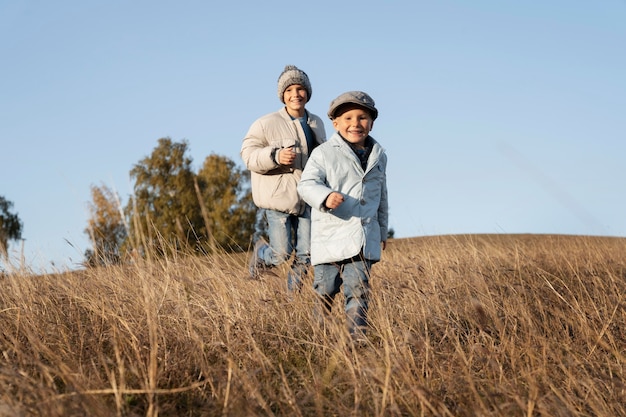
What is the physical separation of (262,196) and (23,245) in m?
2.09

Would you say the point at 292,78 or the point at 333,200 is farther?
the point at 292,78

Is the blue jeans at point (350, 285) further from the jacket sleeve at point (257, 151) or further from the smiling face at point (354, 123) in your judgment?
the jacket sleeve at point (257, 151)

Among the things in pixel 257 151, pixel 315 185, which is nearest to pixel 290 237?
pixel 257 151

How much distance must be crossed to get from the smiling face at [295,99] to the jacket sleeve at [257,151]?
311 mm

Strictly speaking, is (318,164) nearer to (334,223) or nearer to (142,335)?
(334,223)

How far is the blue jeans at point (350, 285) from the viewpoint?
14.5 feet

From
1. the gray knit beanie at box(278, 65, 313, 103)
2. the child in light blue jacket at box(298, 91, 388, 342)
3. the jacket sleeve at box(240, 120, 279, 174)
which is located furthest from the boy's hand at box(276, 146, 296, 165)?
the child in light blue jacket at box(298, 91, 388, 342)

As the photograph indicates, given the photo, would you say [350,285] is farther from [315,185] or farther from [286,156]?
[286,156]

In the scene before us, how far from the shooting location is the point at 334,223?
4.55 metres

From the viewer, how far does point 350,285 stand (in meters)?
4.50

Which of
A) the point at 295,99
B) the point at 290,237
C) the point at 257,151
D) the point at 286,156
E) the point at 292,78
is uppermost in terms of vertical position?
the point at 292,78

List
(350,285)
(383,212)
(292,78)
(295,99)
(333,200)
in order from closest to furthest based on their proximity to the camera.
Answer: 1. (333,200)
2. (350,285)
3. (383,212)
4. (292,78)
5. (295,99)

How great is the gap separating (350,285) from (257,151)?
6.54ft

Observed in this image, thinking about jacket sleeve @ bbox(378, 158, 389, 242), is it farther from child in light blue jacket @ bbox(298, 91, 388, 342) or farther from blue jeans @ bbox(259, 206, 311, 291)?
blue jeans @ bbox(259, 206, 311, 291)
